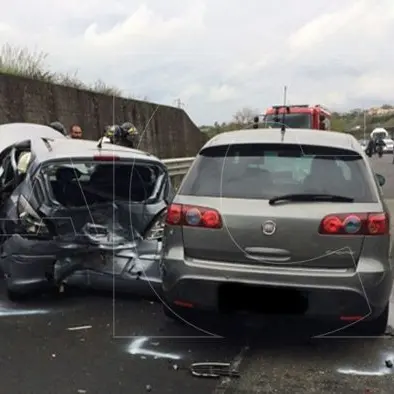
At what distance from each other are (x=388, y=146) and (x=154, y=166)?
4370 centimetres

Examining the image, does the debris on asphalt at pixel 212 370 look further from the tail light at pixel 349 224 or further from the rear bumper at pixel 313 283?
the tail light at pixel 349 224

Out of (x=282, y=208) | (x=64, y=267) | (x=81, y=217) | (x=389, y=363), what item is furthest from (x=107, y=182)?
(x=389, y=363)

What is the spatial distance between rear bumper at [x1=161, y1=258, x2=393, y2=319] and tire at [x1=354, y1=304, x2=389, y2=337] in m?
0.41

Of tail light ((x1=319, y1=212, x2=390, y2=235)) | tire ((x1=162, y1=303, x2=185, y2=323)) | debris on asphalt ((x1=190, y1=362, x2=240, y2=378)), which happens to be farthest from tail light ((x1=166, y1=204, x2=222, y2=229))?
debris on asphalt ((x1=190, y1=362, x2=240, y2=378))

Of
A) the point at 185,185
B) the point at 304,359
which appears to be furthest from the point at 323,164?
the point at 304,359

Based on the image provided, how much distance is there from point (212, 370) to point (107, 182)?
8.88 ft

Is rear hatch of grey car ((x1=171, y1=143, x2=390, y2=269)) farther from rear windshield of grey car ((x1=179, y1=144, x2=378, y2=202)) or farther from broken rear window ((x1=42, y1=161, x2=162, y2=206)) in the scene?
broken rear window ((x1=42, y1=161, x2=162, y2=206))

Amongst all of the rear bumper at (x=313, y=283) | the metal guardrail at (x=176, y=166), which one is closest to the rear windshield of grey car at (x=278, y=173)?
the rear bumper at (x=313, y=283)

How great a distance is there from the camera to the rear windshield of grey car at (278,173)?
13.3 feet

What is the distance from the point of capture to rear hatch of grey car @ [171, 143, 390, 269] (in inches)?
152

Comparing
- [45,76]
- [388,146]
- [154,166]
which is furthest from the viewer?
[388,146]

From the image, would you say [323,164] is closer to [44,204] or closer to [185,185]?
[185,185]

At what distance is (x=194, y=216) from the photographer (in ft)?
13.3

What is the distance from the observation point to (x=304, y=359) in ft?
13.7
